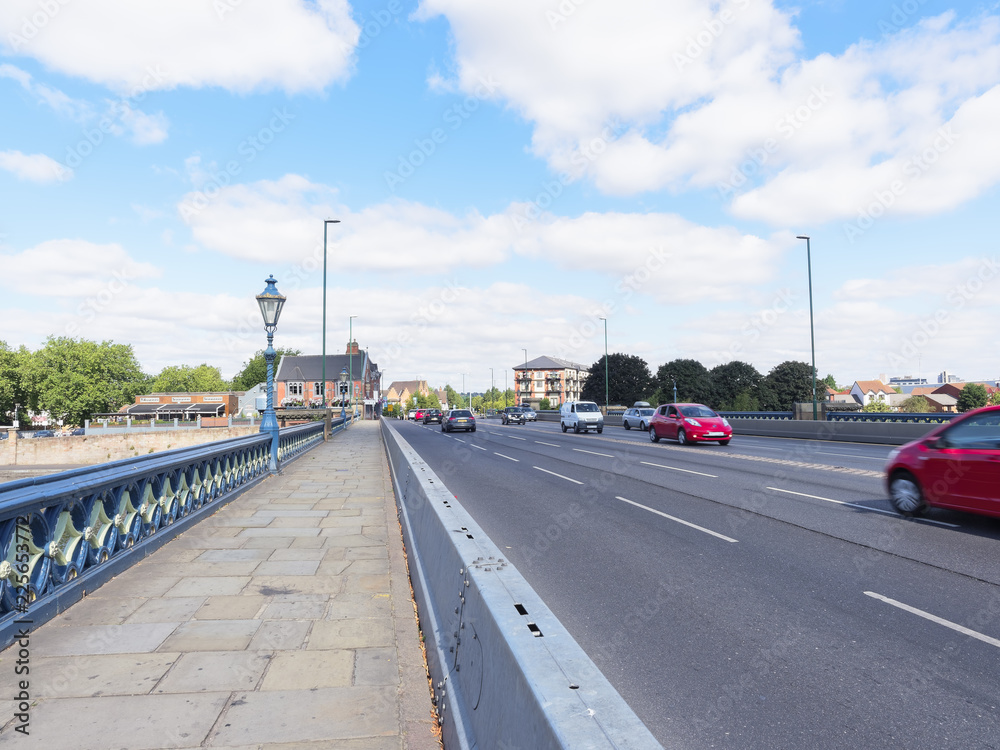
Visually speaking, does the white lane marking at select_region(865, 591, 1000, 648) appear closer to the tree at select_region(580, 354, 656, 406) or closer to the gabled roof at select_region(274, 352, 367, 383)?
the tree at select_region(580, 354, 656, 406)

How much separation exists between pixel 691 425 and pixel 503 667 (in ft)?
75.9

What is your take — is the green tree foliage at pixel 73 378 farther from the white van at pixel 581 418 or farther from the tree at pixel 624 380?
the white van at pixel 581 418

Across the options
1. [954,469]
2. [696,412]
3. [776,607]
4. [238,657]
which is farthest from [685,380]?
A: [238,657]

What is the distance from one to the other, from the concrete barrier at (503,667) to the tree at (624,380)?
89531 millimetres

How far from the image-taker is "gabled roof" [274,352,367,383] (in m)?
114

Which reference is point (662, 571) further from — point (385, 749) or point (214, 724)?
point (214, 724)

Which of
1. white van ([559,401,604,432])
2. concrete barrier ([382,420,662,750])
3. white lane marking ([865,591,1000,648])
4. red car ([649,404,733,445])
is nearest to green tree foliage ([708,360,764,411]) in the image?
white van ([559,401,604,432])

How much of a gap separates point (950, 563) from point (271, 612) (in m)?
6.68

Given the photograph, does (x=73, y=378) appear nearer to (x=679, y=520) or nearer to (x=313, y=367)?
(x=313, y=367)

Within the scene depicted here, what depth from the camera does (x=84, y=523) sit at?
18.1ft

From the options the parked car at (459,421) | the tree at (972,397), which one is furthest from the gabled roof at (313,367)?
the tree at (972,397)

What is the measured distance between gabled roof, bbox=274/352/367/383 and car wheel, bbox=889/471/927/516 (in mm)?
106309

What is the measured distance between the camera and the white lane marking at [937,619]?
14.6 feet

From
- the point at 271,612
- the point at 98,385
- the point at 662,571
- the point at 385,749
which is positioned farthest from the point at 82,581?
the point at 98,385
